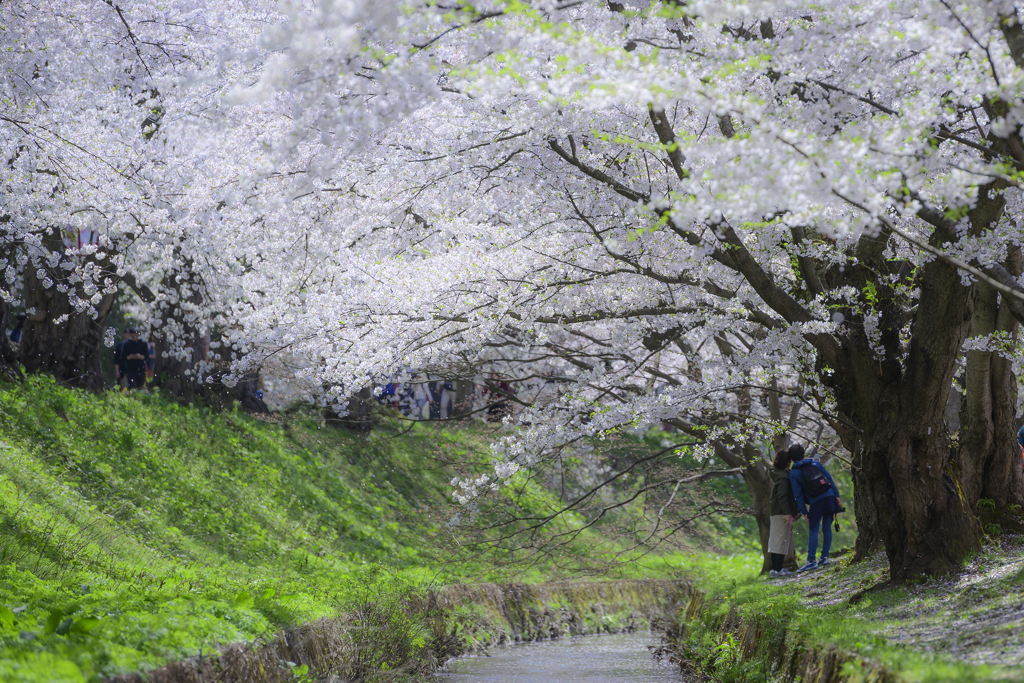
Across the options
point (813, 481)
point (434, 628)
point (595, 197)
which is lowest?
point (434, 628)

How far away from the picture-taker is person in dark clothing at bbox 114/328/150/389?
1566 cm

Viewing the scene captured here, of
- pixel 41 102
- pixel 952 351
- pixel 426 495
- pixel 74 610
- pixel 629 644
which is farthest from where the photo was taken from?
pixel 426 495

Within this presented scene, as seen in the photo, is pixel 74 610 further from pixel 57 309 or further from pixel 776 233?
pixel 57 309

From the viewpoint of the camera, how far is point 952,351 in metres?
7.34

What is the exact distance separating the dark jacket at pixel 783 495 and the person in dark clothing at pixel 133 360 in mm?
10550

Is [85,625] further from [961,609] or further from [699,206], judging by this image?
[961,609]

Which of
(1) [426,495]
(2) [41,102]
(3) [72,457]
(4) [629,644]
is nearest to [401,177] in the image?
(2) [41,102]

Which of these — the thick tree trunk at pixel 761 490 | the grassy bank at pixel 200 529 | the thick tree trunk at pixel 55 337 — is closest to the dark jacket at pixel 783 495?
the thick tree trunk at pixel 761 490

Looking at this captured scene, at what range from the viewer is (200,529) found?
1121cm

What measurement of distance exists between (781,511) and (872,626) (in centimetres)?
462

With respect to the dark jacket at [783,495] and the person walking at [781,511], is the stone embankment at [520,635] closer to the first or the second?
the person walking at [781,511]

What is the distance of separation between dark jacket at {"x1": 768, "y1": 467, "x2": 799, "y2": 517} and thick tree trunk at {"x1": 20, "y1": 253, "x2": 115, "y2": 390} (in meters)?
9.39

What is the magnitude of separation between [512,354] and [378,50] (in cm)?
1002

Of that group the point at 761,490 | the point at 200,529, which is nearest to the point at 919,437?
the point at 761,490
